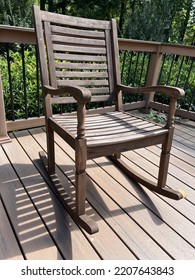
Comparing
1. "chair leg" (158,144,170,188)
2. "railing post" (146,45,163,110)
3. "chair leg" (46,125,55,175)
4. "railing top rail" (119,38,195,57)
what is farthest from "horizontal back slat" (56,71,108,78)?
"railing post" (146,45,163,110)

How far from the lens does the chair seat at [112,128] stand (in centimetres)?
121

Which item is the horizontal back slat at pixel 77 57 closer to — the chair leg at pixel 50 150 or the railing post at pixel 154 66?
the chair leg at pixel 50 150

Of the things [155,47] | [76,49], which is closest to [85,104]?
[76,49]

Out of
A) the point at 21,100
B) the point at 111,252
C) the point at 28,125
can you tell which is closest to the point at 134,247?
the point at 111,252

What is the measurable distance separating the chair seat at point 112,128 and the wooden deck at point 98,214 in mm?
427

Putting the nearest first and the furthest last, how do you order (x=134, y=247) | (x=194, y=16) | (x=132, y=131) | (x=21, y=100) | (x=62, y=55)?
(x=134, y=247) → (x=132, y=131) → (x=62, y=55) → (x=21, y=100) → (x=194, y=16)

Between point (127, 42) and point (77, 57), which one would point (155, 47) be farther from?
point (77, 57)

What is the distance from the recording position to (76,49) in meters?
1.58

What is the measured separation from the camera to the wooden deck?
1.14m

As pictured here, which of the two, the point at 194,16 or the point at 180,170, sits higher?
the point at 194,16

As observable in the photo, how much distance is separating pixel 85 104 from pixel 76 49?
690 mm

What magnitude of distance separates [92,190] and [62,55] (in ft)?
2.90
